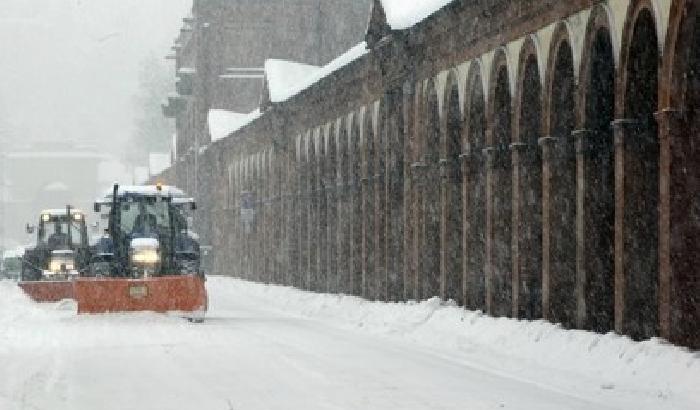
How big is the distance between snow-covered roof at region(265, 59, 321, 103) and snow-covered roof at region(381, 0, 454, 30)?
1709cm

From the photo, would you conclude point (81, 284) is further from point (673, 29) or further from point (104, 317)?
point (673, 29)

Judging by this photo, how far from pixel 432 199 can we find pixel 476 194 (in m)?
3.77

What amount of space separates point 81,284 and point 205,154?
178 feet

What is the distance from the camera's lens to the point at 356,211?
43.3 m

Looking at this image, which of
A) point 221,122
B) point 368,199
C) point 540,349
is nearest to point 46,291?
point 368,199

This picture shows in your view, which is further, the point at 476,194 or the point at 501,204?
the point at 476,194

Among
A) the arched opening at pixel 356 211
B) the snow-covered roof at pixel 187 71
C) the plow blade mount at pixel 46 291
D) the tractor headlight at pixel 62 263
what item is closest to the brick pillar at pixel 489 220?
the plow blade mount at pixel 46 291

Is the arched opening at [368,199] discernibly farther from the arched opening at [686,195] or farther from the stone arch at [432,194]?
the arched opening at [686,195]

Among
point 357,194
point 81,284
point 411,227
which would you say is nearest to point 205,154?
point 357,194

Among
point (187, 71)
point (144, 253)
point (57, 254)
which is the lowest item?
point (144, 253)

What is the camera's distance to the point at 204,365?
19.5 meters

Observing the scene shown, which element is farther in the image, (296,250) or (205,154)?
(205,154)

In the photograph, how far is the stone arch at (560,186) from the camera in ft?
82.1

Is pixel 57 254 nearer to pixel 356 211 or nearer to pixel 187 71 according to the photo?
pixel 356 211
